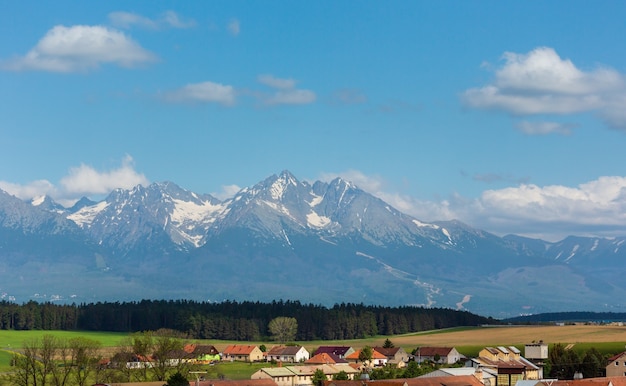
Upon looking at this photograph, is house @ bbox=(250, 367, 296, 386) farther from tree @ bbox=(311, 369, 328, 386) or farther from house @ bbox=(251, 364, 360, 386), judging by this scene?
tree @ bbox=(311, 369, 328, 386)

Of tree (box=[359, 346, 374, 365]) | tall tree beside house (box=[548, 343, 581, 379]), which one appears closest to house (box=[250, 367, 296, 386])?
tall tree beside house (box=[548, 343, 581, 379])

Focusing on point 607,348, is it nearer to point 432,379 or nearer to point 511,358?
point 511,358

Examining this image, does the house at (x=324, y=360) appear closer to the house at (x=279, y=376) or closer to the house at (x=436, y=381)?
the house at (x=279, y=376)

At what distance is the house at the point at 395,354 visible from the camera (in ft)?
561

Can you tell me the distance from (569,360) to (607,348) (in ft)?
72.1

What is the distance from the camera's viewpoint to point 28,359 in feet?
359

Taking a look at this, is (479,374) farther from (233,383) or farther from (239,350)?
(239,350)

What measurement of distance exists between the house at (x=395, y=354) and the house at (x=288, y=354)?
11672 millimetres

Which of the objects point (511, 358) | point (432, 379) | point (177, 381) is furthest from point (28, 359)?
point (511, 358)

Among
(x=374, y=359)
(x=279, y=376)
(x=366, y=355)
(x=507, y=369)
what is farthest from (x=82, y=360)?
(x=374, y=359)

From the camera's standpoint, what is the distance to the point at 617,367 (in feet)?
377

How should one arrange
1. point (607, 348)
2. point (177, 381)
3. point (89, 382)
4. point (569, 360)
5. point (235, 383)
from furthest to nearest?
1. point (607, 348)
2. point (569, 360)
3. point (89, 382)
4. point (235, 383)
5. point (177, 381)

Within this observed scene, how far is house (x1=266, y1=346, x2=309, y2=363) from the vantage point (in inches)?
6983

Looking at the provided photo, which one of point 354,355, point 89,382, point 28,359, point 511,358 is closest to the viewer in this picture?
point 28,359
